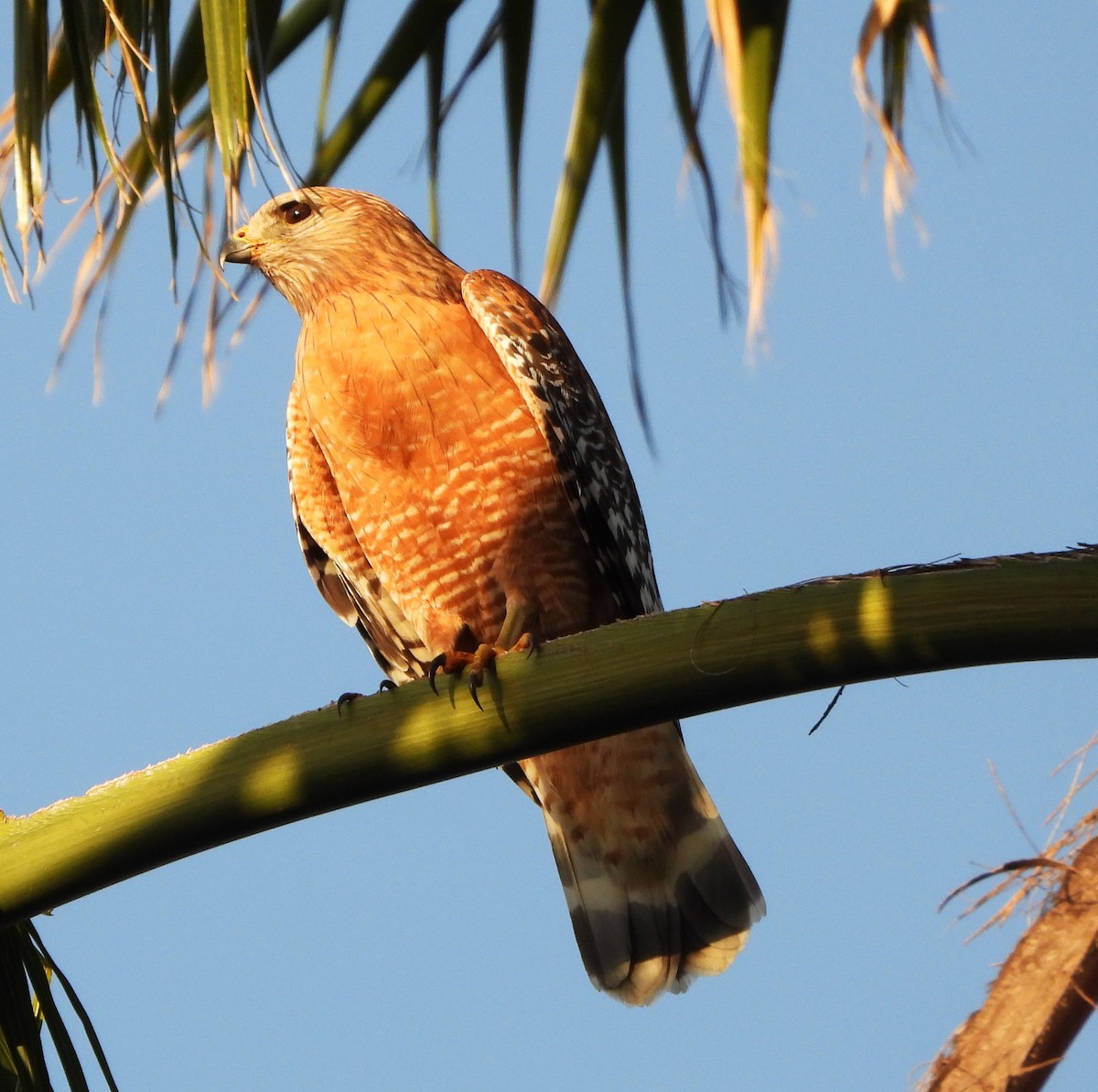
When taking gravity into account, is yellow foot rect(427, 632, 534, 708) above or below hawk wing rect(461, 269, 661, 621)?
below

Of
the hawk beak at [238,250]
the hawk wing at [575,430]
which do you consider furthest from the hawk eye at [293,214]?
the hawk wing at [575,430]

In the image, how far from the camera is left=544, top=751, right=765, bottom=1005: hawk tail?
434cm

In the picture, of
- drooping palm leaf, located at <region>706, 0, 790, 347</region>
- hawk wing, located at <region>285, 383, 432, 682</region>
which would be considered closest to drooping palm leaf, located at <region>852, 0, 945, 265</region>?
drooping palm leaf, located at <region>706, 0, 790, 347</region>

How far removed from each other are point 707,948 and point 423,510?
1.55 metres

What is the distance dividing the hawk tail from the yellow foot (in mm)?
900

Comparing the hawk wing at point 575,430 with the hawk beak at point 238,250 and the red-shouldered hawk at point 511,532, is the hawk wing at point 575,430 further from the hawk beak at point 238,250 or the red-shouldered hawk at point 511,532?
the hawk beak at point 238,250

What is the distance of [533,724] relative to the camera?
2.27 meters

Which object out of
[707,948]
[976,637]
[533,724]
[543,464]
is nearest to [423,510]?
[543,464]

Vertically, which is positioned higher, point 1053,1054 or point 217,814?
point 217,814

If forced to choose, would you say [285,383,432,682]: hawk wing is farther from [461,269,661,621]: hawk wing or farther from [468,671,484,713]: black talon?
[468,671,484,713]: black talon

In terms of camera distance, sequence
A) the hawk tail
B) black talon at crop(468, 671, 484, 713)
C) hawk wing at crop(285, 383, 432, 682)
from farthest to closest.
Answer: hawk wing at crop(285, 383, 432, 682) → the hawk tail → black talon at crop(468, 671, 484, 713)

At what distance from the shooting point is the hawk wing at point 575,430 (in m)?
4.46

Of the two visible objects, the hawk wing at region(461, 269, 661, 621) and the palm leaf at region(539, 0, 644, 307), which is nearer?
the palm leaf at region(539, 0, 644, 307)

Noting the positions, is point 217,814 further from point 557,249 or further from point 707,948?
point 707,948
